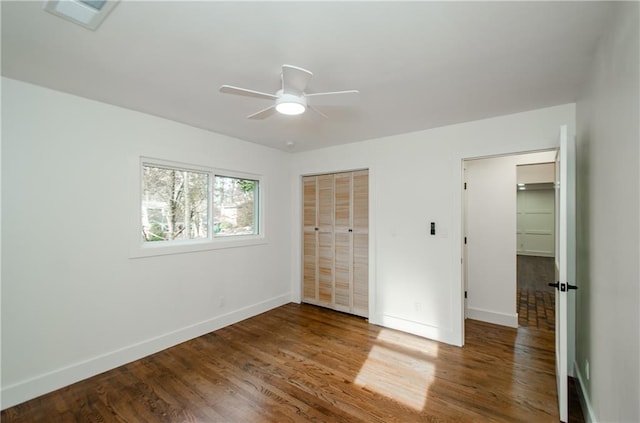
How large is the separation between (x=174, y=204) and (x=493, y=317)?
4.30 metres

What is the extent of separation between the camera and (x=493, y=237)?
3.67 metres

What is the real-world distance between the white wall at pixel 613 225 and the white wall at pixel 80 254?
3.47m

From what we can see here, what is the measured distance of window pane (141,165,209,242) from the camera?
296cm

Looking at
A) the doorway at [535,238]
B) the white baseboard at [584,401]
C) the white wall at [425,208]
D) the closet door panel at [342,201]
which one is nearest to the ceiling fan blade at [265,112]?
the white wall at [425,208]

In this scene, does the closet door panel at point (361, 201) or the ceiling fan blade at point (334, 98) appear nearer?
the ceiling fan blade at point (334, 98)

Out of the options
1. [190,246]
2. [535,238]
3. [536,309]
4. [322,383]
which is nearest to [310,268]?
[190,246]

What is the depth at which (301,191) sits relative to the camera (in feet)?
14.7

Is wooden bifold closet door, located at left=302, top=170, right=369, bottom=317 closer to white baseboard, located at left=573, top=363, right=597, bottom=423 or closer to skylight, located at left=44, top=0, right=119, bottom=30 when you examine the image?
white baseboard, located at left=573, top=363, right=597, bottom=423

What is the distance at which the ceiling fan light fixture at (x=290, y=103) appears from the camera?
186 cm

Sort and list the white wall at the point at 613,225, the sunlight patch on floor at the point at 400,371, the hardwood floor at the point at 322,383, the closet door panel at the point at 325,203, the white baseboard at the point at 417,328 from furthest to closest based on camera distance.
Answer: the closet door panel at the point at 325,203
the white baseboard at the point at 417,328
the sunlight patch on floor at the point at 400,371
the hardwood floor at the point at 322,383
the white wall at the point at 613,225

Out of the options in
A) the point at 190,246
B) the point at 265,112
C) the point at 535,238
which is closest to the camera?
the point at 265,112

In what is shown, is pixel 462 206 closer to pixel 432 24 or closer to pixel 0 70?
pixel 432 24

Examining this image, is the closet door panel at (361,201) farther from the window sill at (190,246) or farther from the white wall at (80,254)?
the white wall at (80,254)

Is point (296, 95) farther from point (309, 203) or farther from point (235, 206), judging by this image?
point (309, 203)
